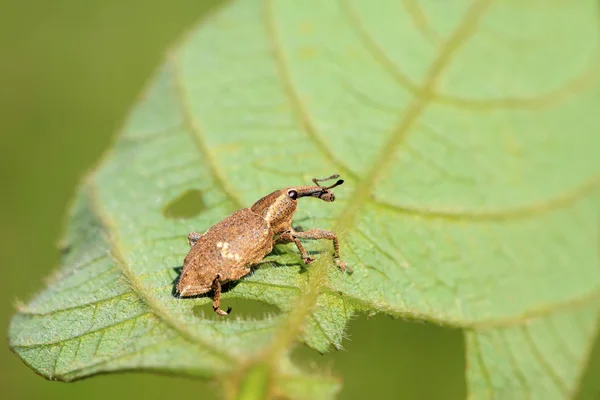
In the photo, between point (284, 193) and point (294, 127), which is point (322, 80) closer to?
point (294, 127)

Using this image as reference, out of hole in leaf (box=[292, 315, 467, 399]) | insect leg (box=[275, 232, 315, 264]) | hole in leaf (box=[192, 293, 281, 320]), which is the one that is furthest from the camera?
hole in leaf (box=[292, 315, 467, 399])

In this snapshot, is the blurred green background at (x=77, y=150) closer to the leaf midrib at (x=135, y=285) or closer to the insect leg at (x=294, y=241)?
the insect leg at (x=294, y=241)

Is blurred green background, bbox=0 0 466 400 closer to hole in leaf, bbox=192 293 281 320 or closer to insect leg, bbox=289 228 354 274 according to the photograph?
insect leg, bbox=289 228 354 274

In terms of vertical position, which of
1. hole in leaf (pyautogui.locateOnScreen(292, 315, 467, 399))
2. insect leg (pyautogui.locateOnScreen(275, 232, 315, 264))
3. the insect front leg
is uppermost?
the insect front leg

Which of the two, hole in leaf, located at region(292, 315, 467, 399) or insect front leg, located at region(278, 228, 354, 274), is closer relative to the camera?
insect front leg, located at region(278, 228, 354, 274)

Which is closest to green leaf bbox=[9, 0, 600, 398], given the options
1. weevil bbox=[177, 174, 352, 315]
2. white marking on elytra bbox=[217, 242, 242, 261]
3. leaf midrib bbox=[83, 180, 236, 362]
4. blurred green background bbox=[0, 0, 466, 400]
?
leaf midrib bbox=[83, 180, 236, 362]
